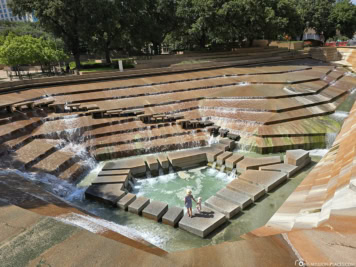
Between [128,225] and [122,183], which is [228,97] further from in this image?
[128,225]

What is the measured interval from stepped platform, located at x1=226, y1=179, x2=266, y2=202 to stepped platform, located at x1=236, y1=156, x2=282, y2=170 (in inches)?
43.7

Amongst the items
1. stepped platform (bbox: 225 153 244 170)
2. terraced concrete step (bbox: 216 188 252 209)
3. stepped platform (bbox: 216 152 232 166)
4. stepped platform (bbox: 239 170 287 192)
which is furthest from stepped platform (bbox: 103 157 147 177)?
stepped platform (bbox: 239 170 287 192)

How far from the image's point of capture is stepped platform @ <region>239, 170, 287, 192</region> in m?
8.70

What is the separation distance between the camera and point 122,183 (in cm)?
926

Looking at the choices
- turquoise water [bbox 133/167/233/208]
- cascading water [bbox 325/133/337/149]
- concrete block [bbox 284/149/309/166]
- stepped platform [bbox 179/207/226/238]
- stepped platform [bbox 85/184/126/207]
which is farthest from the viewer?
cascading water [bbox 325/133/337/149]

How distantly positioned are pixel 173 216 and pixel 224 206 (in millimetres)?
1564

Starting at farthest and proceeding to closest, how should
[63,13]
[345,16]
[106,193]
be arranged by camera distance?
[345,16], [63,13], [106,193]

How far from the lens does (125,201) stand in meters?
8.23

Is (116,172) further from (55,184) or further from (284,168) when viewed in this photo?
(284,168)

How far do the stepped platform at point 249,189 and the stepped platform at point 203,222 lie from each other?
56.8 inches

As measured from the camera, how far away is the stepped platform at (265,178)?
870cm

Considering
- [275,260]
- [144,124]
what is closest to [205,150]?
[144,124]

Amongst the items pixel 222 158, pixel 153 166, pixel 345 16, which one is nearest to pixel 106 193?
pixel 153 166

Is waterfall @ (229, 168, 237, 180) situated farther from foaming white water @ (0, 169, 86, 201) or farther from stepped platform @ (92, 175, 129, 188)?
foaming white water @ (0, 169, 86, 201)
